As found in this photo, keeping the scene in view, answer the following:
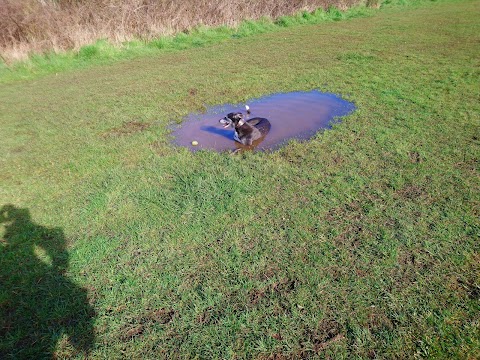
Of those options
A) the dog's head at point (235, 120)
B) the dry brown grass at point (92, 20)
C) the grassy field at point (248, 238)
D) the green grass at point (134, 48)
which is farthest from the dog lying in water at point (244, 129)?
the dry brown grass at point (92, 20)

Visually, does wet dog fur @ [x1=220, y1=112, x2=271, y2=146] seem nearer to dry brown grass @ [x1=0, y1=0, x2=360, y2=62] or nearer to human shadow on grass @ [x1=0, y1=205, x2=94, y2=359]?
human shadow on grass @ [x1=0, y1=205, x2=94, y2=359]

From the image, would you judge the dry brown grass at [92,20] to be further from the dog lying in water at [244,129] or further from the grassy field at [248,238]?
the dog lying in water at [244,129]

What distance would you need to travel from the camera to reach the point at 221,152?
5.36m

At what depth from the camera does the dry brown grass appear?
490 inches

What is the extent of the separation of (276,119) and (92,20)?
11756 millimetres

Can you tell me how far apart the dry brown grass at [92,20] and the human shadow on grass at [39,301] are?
11661 mm

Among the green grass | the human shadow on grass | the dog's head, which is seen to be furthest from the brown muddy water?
the green grass

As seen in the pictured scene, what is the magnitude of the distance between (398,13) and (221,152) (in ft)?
65.9

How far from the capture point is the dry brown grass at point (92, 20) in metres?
12.5

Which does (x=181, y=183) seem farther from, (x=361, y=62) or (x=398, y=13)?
(x=398, y=13)

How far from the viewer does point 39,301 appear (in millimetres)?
3039

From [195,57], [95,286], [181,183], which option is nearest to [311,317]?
[95,286]

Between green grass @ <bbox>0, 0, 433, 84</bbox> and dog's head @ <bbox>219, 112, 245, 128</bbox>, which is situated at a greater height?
dog's head @ <bbox>219, 112, 245, 128</bbox>

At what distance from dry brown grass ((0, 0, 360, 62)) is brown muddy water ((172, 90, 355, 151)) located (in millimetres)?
9469
